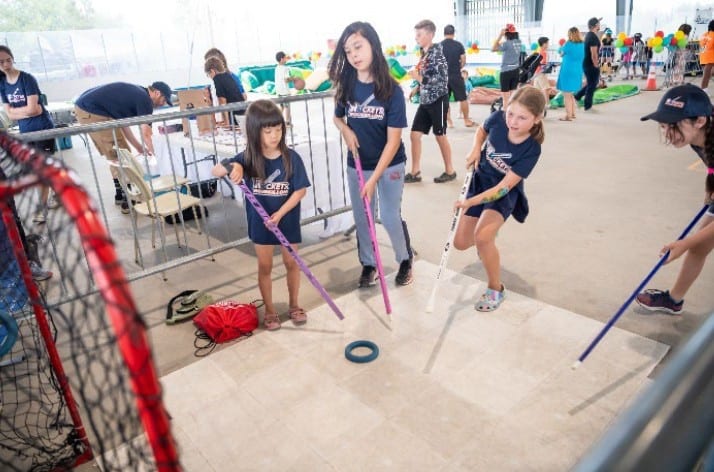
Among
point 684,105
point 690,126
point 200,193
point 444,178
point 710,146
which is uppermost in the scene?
point 684,105

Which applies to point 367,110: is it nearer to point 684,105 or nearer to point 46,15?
point 684,105

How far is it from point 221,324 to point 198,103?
11.3 ft

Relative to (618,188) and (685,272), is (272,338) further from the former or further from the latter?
(618,188)

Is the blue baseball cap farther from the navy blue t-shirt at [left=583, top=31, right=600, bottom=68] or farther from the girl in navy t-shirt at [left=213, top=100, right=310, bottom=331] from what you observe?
the navy blue t-shirt at [left=583, top=31, right=600, bottom=68]

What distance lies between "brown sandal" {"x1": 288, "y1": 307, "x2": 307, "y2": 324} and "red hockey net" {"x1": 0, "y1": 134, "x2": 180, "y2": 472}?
4.15 feet

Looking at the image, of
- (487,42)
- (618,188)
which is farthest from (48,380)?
(487,42)

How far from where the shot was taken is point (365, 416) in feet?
9.55

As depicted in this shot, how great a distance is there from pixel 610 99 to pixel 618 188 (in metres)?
8.09

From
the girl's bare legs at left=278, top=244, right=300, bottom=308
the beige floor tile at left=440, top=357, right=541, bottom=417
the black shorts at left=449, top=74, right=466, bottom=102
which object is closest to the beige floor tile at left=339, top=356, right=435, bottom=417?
the beige floor tile at left=440, top=357, right=541, bottom=417

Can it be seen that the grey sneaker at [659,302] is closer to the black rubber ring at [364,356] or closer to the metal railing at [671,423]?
the black rubber ring at [364,356]

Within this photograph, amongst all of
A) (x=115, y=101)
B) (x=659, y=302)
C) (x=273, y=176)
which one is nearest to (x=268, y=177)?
(x=273, y=176)

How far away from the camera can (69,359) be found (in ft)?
11.9

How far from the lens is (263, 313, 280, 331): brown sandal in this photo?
150 inches

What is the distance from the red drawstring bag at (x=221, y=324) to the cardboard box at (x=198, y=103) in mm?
2683
